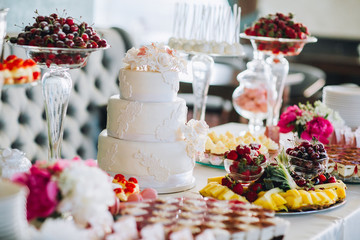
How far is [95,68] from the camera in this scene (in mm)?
3941

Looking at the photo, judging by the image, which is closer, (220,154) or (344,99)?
(220,154)

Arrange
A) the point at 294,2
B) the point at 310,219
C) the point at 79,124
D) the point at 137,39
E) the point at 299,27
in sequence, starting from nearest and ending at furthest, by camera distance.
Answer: the point at 310,219, the point at 299,27, the point at 79,124, the point at 137,39, the point at 294,2

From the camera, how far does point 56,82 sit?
6.94 ft

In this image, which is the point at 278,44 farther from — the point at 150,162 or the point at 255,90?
the point at 150,162

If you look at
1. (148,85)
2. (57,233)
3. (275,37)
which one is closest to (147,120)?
(148,85)

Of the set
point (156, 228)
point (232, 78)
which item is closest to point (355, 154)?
point (156, 228)

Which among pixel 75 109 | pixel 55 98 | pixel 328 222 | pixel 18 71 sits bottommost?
pixel 75 109

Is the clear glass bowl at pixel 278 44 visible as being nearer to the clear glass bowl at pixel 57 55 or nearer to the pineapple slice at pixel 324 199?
the pineapple slice at pixel 324 199

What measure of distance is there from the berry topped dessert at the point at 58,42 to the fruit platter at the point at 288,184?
2.24ft

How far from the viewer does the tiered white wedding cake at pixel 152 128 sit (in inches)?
87.9

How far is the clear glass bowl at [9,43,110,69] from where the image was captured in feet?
6.54

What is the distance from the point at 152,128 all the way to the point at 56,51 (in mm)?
485

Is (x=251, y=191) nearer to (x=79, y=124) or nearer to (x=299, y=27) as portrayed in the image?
(x=299, y=27)

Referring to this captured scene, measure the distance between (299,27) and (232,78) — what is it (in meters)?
3.30
